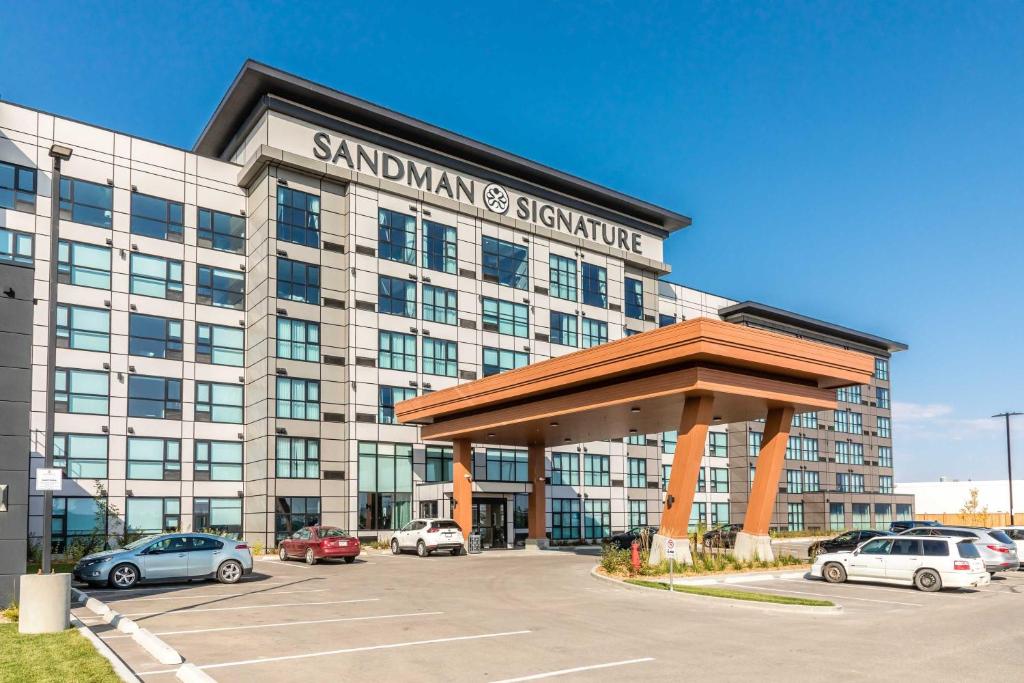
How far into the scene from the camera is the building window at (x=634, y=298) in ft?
214

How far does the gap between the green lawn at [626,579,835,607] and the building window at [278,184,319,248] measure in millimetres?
28907

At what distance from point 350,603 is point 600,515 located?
4046 centimetres

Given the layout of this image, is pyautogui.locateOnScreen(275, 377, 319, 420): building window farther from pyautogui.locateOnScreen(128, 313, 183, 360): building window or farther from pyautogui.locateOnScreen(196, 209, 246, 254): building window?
pyautogui.locateOnScreen(196, 209, 246, 254): building window

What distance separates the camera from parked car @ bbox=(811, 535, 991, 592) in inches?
1022

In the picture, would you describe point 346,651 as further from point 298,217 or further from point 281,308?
point 298,217

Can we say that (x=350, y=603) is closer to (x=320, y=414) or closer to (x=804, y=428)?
(x=320, y=414)

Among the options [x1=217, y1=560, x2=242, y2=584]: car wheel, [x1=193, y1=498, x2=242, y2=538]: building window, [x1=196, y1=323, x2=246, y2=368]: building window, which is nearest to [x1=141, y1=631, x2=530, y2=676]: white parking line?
[x1=217, y1=560, x2=242, y2=584]: car wheel

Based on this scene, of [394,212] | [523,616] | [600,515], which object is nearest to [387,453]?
[394,212]

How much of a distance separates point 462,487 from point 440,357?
34.3 feet

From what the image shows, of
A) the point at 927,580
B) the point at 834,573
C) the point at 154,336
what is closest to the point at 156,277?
the point at 154,336

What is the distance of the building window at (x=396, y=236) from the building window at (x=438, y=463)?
1081cm

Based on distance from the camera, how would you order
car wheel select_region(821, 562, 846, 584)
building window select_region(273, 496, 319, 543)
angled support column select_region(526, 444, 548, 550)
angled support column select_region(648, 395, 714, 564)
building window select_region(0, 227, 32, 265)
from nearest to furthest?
car wheel select_region(821, 562, 846, 584) → angled support column select_region(648, 395, 714, 564) → building window select_region(0, 227, 32, 265) → building window select_region(273, 496, 319, 543) → angled support column select_region(526, 444, 548, 550)

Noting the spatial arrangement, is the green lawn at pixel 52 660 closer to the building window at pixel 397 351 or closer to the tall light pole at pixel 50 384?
the tall light pole at pixel 50 384

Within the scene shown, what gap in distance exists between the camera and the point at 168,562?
1030 inches
